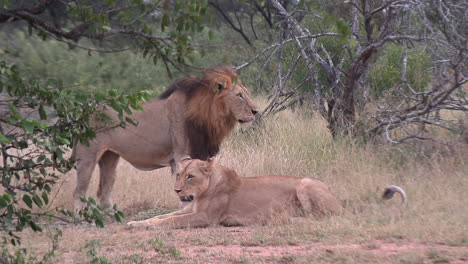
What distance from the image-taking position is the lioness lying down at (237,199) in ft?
22.5

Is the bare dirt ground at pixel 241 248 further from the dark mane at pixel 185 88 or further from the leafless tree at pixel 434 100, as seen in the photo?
the leafless tree at pixel 434 100

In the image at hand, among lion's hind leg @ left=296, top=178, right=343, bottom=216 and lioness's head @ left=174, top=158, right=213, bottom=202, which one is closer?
lion's hind leg @ left=296, top=178, right=343, bottom=216

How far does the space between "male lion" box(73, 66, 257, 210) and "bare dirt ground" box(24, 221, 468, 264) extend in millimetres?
1425

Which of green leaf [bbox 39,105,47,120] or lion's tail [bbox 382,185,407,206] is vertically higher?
green leaf [bbox 39,105,47,120]

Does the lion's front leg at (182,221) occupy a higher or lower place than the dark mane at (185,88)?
lower

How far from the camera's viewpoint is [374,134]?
9.29 metres

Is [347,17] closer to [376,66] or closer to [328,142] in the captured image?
[376,66]

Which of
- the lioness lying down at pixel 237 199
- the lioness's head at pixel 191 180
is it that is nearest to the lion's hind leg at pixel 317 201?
the lioness lying down at pixel 237 199

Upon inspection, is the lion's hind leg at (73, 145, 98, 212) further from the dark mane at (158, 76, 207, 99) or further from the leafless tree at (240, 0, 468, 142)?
the leafless tree at (240, 0, 468, 142)

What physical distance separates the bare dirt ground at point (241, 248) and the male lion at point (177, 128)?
1.43 meters

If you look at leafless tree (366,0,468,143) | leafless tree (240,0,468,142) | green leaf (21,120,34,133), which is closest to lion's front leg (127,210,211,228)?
leafless tree (366,0,468,143)

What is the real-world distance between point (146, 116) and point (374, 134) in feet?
10.6

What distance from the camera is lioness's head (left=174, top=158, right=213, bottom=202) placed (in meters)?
6.96

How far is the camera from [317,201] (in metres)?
6.85
